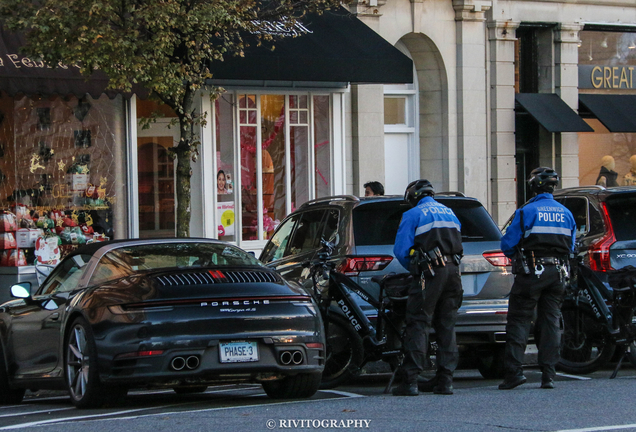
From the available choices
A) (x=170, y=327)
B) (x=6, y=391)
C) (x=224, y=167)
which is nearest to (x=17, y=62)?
(x=224, y=167)

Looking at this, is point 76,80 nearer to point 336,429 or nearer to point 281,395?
point 281,395

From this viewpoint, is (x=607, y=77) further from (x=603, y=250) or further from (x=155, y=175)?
(x=603, y=250)

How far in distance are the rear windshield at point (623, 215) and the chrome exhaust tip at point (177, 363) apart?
530cm

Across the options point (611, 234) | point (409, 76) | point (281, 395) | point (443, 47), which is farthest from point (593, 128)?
point (281, 395)

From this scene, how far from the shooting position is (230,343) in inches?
293

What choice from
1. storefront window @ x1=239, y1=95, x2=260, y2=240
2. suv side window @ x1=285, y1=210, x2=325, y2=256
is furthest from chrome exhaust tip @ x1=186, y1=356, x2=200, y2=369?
storefront window @ x1=239, y1=95, x2=260, y2=240

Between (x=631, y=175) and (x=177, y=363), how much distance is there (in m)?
16.0

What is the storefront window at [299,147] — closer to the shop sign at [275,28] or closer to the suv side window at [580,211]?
the shop sign at [275,28]

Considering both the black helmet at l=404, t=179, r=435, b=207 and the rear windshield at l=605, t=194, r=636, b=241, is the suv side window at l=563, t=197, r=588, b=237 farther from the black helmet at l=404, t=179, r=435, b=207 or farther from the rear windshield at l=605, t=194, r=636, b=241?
the black helmet at l=404, t=179, r=435, b=207

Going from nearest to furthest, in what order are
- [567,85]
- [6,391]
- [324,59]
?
[6,391] < [324,59] < [567,85]

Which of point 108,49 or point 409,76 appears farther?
point 409,76

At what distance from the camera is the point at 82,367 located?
7648 mm

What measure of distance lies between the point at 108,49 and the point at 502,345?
5.50m

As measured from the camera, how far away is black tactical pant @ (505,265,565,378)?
8.81 m
